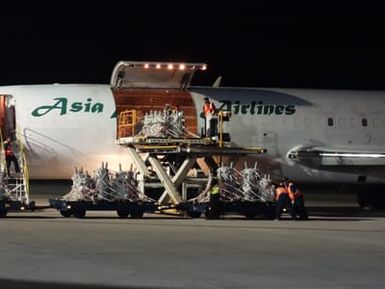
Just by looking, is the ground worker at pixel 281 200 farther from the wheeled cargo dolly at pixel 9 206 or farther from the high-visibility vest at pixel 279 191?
the wheeled cargo dolly at pixel 9 206

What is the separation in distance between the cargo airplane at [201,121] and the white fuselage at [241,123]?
0.03 m

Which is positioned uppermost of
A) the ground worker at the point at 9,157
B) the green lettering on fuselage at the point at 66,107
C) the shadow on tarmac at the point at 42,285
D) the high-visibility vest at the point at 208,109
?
the green lettering on fuselage at the point at 66,107

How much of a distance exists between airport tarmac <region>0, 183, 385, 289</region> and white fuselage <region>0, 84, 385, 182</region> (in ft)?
16.8

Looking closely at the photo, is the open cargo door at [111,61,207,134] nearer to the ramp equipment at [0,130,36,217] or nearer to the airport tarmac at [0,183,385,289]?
the ramp equipment at [0,130,36,217]

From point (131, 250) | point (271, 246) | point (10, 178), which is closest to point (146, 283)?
point (131, 250)

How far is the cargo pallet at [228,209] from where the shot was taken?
2405 cm

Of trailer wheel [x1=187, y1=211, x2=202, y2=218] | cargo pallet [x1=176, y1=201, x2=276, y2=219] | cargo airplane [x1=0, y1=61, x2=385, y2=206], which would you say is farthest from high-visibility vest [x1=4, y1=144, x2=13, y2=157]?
trailer wheel [x1=187, y1=211, x2=202, y2=218]

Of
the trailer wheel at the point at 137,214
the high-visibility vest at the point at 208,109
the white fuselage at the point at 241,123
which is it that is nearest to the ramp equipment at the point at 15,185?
the white fuselage at the point at 241,123

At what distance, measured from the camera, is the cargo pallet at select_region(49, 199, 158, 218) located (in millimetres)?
23453

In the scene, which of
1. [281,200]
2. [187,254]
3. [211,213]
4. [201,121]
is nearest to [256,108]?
[201,121]

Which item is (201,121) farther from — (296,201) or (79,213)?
(79,213)

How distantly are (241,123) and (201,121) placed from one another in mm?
1568

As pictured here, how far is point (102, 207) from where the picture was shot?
23578 mm

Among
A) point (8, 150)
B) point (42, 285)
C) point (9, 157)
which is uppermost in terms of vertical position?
point (8, 150)
